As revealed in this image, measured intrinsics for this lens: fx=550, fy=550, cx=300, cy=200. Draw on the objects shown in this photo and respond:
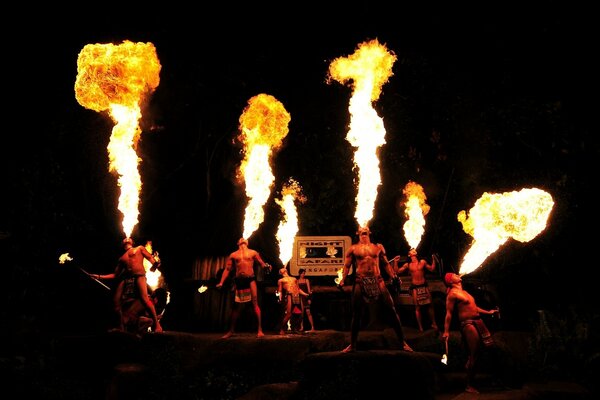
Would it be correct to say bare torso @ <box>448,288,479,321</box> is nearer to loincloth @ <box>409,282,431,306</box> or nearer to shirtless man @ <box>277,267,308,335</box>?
loincloth @ <box>409,282,431,306</box>

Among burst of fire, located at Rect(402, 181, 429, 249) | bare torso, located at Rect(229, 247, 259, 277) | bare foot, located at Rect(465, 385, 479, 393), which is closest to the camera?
bare foot, located at Rect(465, 385, 479, 393)

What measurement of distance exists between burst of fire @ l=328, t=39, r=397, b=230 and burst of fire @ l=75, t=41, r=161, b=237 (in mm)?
5654

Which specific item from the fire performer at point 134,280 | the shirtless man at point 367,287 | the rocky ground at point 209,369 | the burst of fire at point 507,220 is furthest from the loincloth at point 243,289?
the burst of fire at point 507,220

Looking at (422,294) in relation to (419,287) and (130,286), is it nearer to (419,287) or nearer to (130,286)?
(419,287)

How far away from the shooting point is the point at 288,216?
58.6 ft

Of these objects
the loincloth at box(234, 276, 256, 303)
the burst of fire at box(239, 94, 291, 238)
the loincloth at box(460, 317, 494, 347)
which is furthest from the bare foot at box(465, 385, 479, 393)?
the burst of fire at box(239, 94, 291, 238)

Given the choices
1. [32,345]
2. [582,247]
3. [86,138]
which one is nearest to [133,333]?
[32,345]

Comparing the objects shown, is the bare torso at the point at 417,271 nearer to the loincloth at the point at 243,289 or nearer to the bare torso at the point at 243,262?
the bare torso at the point at 243,262

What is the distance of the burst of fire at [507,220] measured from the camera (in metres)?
11.0

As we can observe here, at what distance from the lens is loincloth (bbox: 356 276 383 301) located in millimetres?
9750

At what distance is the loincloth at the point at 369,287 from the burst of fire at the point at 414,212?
8.01 meters

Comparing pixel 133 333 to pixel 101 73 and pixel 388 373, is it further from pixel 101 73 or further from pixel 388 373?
pixel 101 73

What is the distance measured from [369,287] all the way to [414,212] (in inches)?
334

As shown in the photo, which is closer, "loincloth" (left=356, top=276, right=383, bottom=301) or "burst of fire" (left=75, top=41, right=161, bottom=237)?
"loincloth" (left=356, top=276, right=383, bottom=301)
